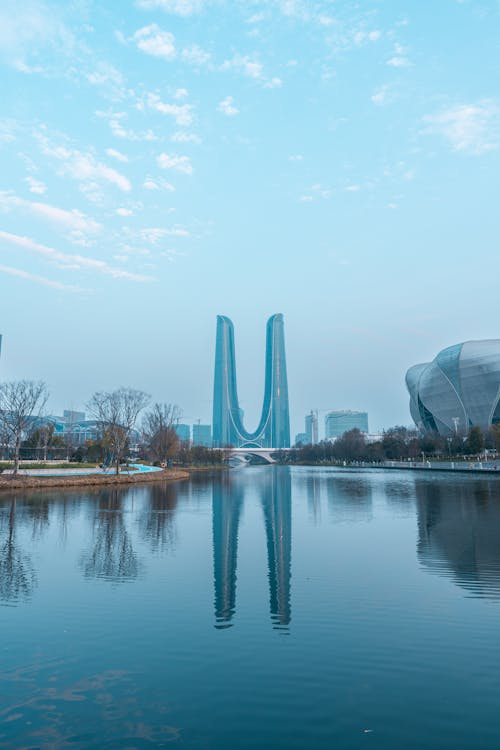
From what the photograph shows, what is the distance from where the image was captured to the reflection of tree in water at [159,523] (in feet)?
49.0

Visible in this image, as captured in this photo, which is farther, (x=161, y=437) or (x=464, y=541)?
(x=161, y=437)

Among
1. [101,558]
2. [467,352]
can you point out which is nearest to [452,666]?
[101,558]

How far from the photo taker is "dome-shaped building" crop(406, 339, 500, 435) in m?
92.1

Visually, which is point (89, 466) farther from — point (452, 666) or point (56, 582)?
point (452, 666)

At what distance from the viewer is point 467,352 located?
96125mm

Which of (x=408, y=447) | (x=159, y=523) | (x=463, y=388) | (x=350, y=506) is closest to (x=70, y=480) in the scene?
(x=159, y=523)

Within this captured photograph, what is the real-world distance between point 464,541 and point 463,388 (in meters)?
86.7

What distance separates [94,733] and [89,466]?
41698 millimetres

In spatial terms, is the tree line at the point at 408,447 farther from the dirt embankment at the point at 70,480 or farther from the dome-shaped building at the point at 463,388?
the dirt embankment at the point at 70,480

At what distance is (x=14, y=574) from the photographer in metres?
11.1

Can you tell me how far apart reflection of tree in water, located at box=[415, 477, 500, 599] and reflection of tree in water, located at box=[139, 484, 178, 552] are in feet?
22.3

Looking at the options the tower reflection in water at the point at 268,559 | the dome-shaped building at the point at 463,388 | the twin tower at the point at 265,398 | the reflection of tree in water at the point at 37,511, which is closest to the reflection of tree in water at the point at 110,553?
the reflection of tree in water at the point at 37,511

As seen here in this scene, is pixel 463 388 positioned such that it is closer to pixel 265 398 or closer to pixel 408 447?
pixel 408 447

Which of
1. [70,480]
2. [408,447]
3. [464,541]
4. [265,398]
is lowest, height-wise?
[464,541]
